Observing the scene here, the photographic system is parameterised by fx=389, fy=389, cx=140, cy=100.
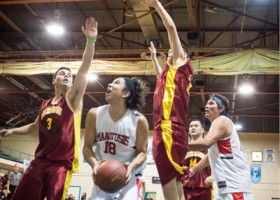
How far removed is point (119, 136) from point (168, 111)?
29.2 inches

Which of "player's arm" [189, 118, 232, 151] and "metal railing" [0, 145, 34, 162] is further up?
"metal railing" [0, 145, 34, 162]

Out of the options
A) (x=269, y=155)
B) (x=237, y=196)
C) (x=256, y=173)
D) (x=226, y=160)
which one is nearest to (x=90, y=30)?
(x=226, y=160)

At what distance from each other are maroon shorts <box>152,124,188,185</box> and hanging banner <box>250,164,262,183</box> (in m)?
20.9

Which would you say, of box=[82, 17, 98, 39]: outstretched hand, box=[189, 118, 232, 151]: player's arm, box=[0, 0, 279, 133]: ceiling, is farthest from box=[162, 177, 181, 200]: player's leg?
box=[0, 0, 279, 133]: ceiling

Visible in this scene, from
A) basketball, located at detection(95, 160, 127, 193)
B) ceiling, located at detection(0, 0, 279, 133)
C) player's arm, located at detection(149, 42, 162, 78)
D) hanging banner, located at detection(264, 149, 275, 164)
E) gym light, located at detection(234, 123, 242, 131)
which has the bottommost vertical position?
basketball, located at detection(95, 160, 127, 193)

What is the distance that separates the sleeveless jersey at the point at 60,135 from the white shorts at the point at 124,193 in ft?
2.54

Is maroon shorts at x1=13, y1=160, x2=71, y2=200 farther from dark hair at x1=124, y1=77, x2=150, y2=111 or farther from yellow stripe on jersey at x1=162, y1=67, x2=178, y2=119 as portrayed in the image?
yellow stripe on jersey at x1=162, y1=67, x2=178, y2=119

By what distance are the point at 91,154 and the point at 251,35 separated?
50.5 ft

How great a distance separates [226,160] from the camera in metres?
4.76

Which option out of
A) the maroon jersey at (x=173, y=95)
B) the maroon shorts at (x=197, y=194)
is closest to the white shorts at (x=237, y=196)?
the maroon jersey at (x=173, y=95)

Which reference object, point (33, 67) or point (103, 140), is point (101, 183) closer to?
point (103, 140)

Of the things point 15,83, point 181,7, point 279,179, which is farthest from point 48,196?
point 279,179

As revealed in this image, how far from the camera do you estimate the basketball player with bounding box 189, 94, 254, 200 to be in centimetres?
459

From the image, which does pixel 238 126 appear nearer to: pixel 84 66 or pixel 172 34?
pixel 172 34
